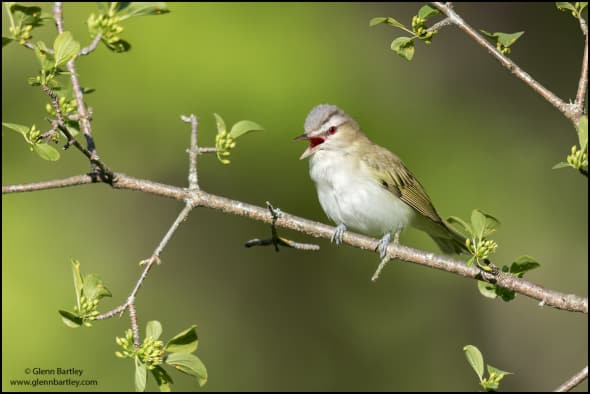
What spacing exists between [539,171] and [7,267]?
4.12m

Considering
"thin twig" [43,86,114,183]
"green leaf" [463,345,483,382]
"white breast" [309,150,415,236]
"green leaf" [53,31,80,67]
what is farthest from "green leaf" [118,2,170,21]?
"white breast" [309,150,415,236]

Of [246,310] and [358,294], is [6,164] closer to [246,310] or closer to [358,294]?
[246,310]

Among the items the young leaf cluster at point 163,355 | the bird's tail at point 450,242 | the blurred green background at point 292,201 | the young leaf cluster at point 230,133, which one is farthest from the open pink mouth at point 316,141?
the young leaf cluster at point 163,355

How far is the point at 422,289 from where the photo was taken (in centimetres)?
Result: 638

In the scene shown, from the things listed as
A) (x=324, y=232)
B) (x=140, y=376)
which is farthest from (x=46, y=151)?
(x=324, y=232)

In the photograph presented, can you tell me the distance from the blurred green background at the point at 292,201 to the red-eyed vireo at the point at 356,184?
129 cm

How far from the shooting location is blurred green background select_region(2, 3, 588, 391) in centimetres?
533

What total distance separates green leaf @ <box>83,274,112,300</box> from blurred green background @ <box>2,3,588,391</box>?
3.14 meters

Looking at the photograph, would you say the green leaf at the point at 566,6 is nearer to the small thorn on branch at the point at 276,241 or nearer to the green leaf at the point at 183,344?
the small thorn on branch at the point at 276,241

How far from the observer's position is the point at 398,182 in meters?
4.33

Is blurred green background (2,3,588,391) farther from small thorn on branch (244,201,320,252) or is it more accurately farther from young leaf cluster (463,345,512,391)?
young leaf cluster (463,345,512,391)

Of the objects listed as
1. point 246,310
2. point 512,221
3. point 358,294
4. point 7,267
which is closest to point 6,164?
point 7,267

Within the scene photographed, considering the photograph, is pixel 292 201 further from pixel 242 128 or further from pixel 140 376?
pixel 140 376

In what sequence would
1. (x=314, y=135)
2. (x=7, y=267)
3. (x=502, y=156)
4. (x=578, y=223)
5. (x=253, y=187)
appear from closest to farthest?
(x=314, y=135) < (x=7, y=267) < (x=253, y=187) < (x=502, y=156) < (x=578, y=223)
